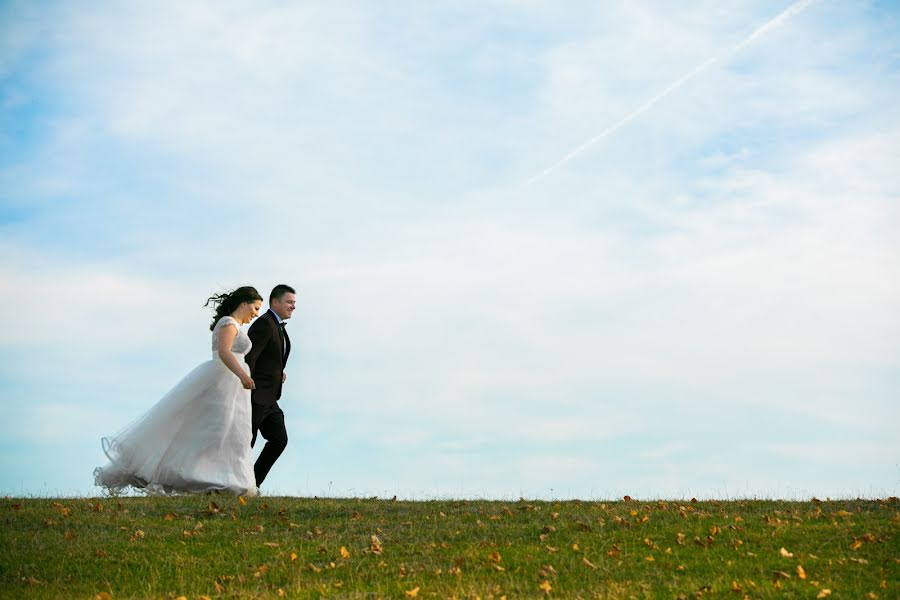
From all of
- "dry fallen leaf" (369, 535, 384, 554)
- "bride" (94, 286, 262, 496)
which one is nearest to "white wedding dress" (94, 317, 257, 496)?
"bride" (94, 286, 262, 496)

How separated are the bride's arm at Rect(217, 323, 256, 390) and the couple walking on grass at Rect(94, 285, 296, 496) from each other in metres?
0.02

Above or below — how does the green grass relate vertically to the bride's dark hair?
below

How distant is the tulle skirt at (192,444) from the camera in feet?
55.6

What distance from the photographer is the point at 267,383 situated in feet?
57.4

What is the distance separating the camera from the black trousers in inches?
688

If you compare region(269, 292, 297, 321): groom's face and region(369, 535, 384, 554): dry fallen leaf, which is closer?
region(369, 535, 384, 554): dry fallen leaf

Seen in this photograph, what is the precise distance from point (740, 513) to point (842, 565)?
3.10 m

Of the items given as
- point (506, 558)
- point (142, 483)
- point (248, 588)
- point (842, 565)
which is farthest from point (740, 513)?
point (142, 483)

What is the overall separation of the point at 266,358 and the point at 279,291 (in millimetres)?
1230

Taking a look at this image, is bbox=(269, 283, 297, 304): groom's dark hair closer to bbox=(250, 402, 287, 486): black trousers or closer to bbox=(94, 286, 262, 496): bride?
bbox=(94, 286, 262, 496): bride

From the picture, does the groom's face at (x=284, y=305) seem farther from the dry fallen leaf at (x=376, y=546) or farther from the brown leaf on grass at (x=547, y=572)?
the brown leaf on grass at (x=547, y=572)

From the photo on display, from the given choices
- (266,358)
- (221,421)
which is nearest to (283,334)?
(266,358)

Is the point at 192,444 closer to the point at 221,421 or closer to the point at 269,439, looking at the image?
the point at 221,421

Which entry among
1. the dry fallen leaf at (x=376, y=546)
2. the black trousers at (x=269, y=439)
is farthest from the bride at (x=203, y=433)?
the dry fallen leaf at (x=376, y=546)
